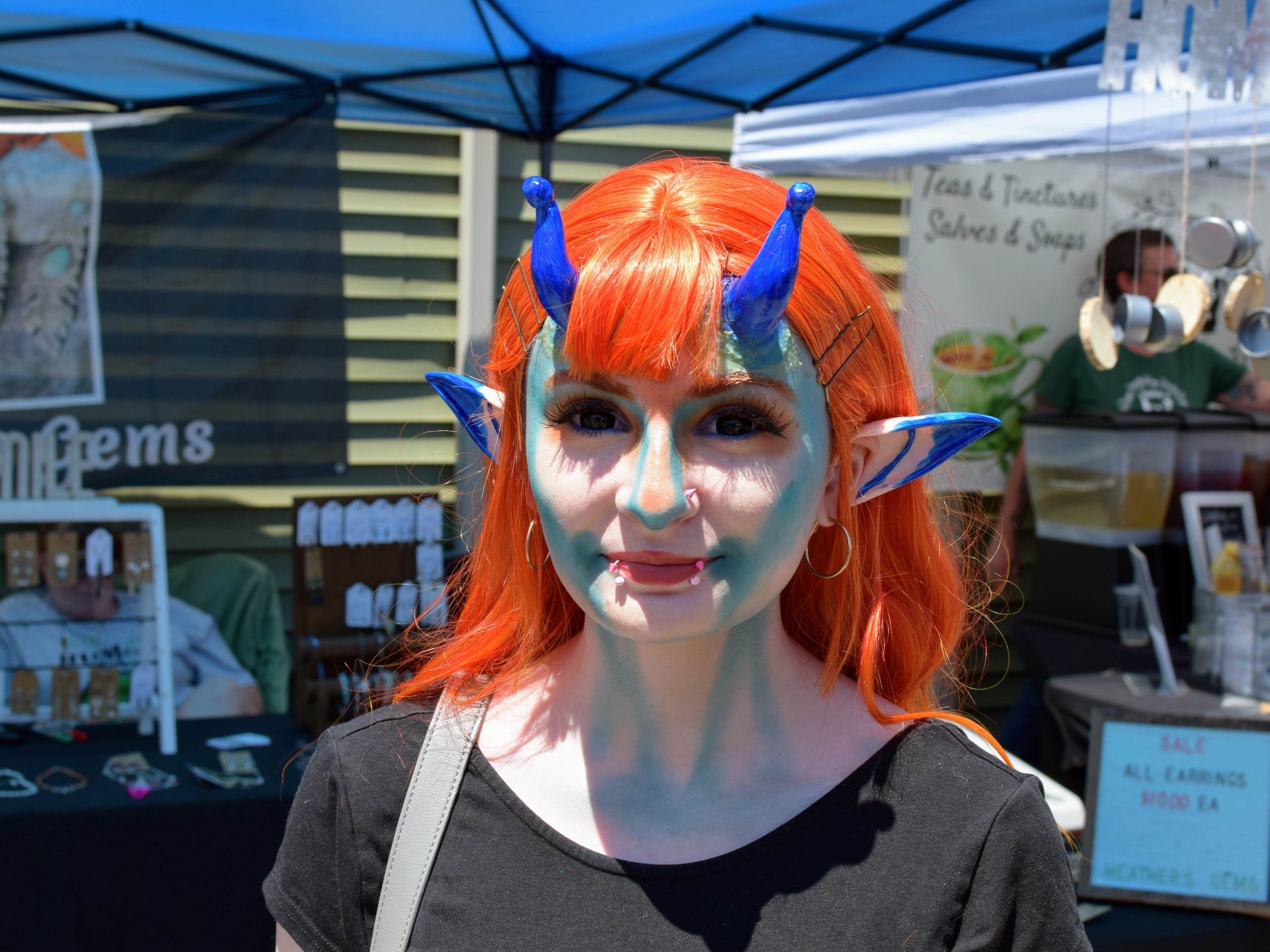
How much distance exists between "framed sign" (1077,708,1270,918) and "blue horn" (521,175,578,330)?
1645 mm

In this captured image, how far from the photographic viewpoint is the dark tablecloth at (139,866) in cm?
206

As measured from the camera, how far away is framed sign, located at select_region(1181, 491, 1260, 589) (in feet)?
9.84

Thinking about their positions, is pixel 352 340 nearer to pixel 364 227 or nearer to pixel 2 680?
pixel 364 227

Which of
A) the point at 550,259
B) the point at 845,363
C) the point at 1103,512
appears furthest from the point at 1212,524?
the point at 550,259

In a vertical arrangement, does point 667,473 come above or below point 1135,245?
below

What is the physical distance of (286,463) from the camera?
9.54ft

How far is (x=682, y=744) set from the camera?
107cm

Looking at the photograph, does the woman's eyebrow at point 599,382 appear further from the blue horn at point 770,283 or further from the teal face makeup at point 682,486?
the blue horn at point 770,283

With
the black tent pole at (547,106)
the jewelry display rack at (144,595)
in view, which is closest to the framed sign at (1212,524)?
the black tent pole at (547,106)

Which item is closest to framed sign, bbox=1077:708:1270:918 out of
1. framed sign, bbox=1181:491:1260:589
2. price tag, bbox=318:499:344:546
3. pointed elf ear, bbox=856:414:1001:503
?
framed sign, bbox=1181:491:1260:589

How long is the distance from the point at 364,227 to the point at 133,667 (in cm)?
165

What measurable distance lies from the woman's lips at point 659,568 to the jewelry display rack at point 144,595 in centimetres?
196

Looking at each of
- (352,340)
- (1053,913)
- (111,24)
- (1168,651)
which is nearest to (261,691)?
(352,340)

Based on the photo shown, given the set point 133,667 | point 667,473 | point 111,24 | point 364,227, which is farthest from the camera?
point 364,227
